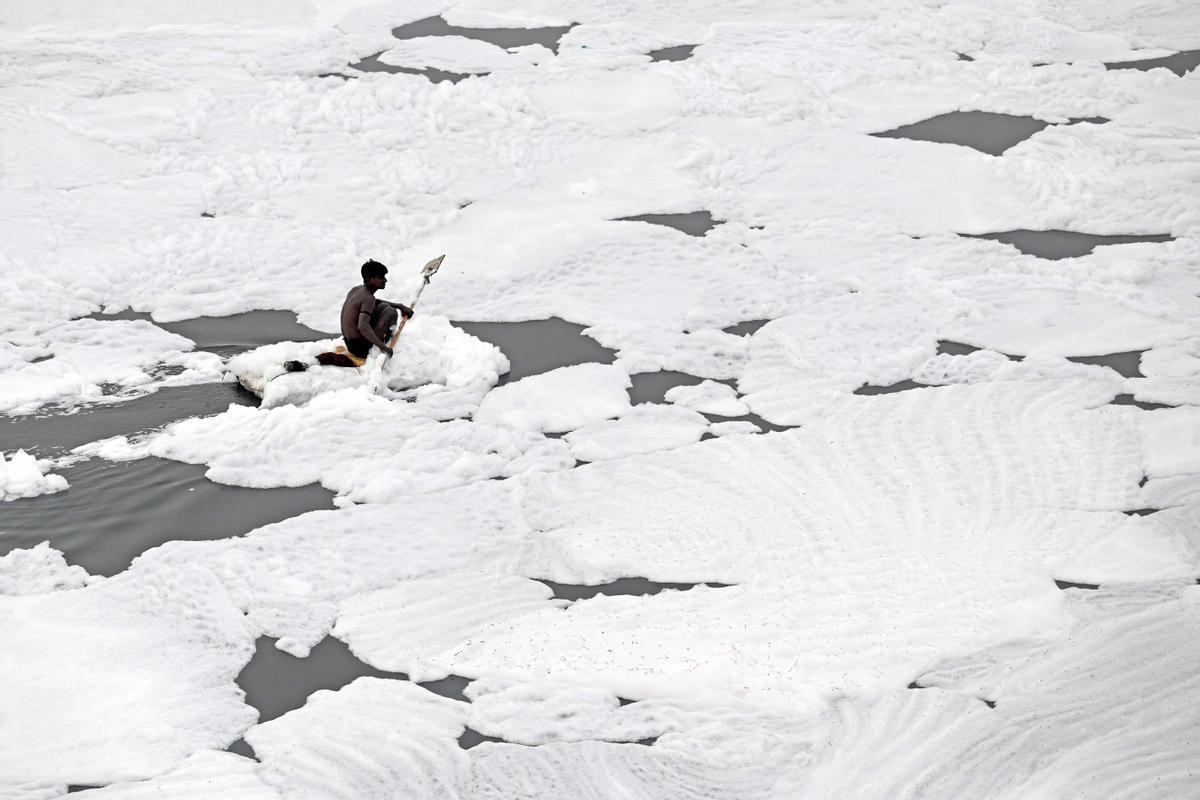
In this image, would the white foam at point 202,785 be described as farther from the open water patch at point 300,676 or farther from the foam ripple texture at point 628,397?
the open water patch at point 300,676

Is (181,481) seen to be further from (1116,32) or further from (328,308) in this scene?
(1116,32)

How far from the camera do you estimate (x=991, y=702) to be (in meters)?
3.87

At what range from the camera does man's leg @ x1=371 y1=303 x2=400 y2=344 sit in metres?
5.55

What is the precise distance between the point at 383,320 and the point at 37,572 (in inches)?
69.5

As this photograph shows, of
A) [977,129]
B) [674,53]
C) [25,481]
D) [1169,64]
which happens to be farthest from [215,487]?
[1169,64]

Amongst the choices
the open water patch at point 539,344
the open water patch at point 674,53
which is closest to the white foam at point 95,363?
the open water patch at point 539,344

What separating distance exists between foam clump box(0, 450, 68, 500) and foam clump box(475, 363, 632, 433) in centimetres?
165

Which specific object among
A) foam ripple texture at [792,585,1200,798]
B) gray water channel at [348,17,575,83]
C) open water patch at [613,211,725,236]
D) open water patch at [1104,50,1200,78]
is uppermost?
gray water channel at [348,17,575,83]

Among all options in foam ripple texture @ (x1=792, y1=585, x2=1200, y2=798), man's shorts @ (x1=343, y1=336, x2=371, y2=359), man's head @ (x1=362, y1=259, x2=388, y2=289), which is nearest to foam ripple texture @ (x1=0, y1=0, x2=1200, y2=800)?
foam ripple texture @ (x1=792, y1=585, x2=1200, y2=798)

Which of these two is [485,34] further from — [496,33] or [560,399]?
[560,399]

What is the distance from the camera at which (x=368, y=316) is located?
18.0 feet

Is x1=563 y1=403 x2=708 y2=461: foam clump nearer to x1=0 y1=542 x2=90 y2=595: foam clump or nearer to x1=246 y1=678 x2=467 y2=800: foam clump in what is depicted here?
x1=246 y1=678 x2=467 y2=800: foam clump

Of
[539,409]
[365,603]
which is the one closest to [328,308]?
[539,409]

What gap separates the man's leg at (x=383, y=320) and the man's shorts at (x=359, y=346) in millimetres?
68
